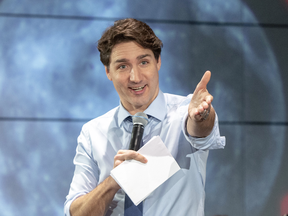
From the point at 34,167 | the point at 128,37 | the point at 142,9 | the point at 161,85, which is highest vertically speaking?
the point at 142,9

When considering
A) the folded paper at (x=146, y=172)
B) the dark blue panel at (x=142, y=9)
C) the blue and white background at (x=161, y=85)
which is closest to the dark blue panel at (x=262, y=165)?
the blue and white background at (x=161, y=85)

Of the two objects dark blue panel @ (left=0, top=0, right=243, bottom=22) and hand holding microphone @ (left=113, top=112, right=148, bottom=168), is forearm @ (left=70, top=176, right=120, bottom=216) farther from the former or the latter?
dark blue panel @ (left=0, top=0, right=243, bottom=22)

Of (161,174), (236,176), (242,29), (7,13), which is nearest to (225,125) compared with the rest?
(236,176)

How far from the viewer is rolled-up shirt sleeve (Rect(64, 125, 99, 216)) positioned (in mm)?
1341

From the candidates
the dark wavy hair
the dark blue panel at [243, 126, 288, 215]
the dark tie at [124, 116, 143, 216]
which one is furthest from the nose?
the dark blue panel at [243, 126, 288, 215]

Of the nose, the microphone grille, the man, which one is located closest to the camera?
the microphone grille

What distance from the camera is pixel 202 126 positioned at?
1.11 metres

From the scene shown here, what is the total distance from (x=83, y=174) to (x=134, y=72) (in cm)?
59

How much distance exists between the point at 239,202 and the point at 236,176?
0.77ft

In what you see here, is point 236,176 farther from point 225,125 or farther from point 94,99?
point 94,99

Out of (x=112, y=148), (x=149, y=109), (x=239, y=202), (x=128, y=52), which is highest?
(x=128, y=52)

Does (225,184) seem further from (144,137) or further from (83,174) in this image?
(83,174)

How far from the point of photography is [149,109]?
143cm

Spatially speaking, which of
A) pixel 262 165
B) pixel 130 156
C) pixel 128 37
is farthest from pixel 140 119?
pixel 262 165
